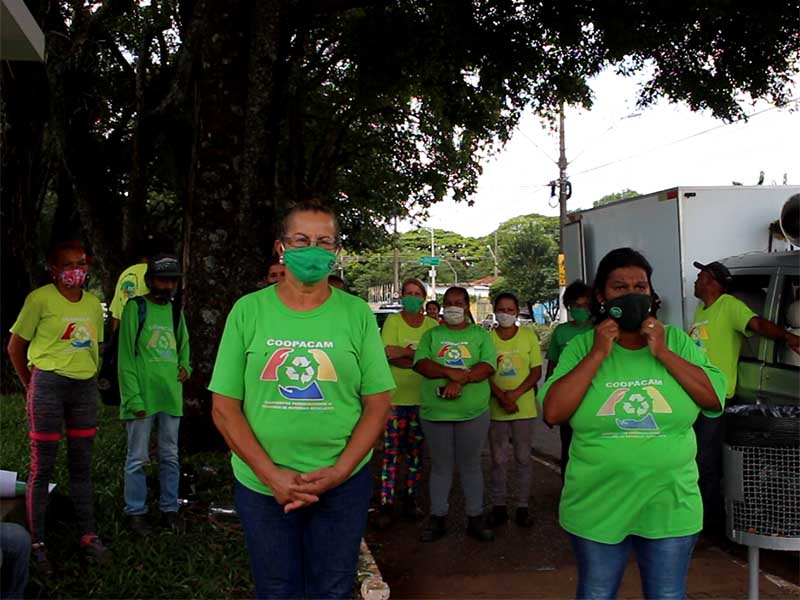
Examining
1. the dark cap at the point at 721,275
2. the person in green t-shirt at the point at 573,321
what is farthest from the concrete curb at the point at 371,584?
the dark cap at the point at 721,275

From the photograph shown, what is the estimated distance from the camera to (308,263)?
3.07 meters

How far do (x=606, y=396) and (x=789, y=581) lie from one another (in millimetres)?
3031

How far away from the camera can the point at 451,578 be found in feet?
17.2

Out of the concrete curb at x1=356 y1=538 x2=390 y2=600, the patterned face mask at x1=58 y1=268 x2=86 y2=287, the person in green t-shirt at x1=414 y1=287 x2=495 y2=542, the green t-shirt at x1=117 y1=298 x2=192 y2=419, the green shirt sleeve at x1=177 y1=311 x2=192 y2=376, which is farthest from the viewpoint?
the person in green t-shirt at x1=414 y1=287 x2=495 y2=542

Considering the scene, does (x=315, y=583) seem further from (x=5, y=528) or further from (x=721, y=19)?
(x=721, y=19)

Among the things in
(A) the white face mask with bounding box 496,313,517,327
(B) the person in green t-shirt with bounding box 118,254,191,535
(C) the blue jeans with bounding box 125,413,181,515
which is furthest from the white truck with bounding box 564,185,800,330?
(C) the blue jeans with bounding box 125,413,181,515

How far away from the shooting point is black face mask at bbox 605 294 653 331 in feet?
9.95

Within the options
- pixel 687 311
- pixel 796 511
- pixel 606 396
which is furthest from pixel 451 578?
pixel 687 311

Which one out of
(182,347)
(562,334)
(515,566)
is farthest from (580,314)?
(182,347)

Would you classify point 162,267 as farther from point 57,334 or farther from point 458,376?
point 458,376

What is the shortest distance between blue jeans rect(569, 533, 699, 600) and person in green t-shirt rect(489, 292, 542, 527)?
3.28 meters

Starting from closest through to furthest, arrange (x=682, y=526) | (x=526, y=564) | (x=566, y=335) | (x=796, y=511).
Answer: (x=682, y=526) → (x=796, y=511) → (x=526, y=564) → (x=566, y=335)

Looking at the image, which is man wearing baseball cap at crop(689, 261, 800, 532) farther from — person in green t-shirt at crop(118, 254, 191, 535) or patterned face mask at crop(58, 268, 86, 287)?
patterned face mask at crop(58, 268, 86, 287)

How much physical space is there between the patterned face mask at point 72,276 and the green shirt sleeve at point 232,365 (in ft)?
7.02
